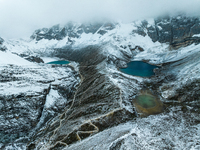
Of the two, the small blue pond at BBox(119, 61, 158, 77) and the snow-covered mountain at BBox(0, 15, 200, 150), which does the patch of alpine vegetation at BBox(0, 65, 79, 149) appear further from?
the small blue pond at BBox(119, 61, 158, 77)

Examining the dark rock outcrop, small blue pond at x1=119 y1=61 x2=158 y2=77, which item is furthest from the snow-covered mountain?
the dark rock outcrop

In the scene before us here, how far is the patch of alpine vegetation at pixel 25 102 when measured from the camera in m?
37.9

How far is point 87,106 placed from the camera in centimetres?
4678

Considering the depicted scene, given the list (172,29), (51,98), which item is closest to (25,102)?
(51,98)

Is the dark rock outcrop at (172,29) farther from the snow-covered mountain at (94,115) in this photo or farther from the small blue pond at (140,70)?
the snow-covered mountain at (94,115)

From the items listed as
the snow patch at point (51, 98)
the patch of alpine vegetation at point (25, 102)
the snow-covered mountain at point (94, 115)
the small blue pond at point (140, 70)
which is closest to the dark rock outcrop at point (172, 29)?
the small blue pond at point (140, 70)

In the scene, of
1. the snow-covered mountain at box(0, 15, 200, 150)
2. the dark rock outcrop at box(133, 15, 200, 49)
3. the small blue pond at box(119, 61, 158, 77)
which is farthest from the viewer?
Answer: the dark rock outcrop at box(133, 15, 200, 49)

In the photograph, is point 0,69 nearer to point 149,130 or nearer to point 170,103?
point 149,130

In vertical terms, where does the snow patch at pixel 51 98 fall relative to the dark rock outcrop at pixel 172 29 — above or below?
below

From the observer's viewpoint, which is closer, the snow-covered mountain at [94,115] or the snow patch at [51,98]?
the snow-covered mountain at [94,115]

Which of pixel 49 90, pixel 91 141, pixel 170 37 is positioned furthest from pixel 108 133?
pixel 170 37

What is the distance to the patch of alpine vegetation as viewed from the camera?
124ft

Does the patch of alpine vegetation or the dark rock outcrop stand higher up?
the dark rock outcrop

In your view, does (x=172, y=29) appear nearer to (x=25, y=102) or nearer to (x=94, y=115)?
(x=94, y=115)
